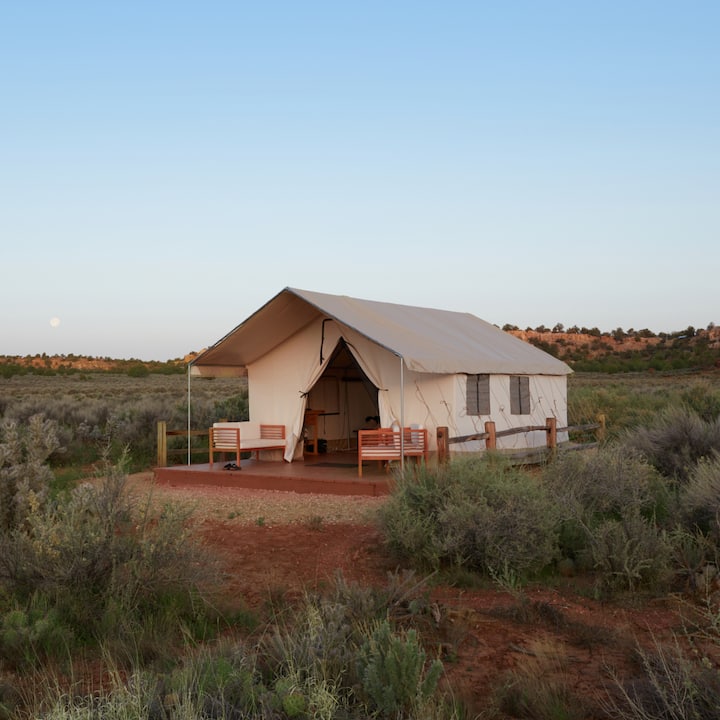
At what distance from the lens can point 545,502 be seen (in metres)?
6.82

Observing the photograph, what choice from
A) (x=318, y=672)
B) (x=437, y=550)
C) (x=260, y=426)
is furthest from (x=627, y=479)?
(x=260, y=426)

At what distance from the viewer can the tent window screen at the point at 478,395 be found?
1302 cm

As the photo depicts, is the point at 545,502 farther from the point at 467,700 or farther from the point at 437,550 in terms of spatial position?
the point at 467,700

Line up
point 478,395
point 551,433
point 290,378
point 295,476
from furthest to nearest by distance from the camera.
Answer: point 290,378 < point 478,395 < point 551,433 < point 295,476

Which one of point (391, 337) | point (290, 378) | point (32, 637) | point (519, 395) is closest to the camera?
point (32, 637)

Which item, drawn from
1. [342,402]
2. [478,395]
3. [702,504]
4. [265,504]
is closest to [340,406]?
[342,402]

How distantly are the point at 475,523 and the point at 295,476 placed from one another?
Result: 5318mm

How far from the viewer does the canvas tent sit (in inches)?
489

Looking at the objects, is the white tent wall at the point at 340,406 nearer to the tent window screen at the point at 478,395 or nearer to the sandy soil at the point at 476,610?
the tent window screen at the point at 478,395

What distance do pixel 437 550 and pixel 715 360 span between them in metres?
44.8

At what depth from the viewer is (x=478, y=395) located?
13.2 meters

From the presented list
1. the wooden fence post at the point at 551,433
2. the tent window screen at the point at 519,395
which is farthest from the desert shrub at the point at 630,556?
the tent window screen at the point at 519,395

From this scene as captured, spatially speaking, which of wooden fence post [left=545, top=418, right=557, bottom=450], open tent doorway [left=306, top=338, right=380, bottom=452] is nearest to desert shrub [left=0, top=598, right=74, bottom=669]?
wooden fence post [left=545, top=418, right=557, bottom=450]

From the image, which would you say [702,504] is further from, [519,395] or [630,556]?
[519,395]
